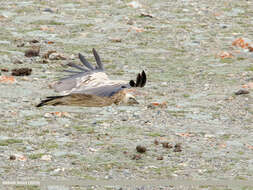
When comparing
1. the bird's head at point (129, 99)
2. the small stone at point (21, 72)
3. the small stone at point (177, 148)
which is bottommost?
the small stone at point (177, 148)

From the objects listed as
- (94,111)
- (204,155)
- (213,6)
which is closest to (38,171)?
(204,155)

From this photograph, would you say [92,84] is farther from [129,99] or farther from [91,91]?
[129,99]

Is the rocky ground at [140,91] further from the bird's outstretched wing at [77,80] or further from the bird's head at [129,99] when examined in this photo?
the bird's outstretched wing at [77,80]

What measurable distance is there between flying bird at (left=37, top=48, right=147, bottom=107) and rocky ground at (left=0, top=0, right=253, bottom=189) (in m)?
0.21

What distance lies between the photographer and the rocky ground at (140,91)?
824 centimetres

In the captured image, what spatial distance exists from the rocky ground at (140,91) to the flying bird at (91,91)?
21cm

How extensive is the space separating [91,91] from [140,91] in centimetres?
260

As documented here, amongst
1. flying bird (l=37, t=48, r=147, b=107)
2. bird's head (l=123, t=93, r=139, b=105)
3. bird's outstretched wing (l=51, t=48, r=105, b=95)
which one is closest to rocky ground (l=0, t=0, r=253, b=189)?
bird's head (l=123, t=93, r=139, b=105)

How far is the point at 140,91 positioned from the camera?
12453 millimetres

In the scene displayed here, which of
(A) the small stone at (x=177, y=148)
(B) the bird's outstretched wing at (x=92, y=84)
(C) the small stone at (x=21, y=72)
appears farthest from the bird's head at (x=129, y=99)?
(C) the small stone at (x=21, y=72)

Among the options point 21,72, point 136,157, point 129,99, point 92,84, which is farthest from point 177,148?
point 21,72

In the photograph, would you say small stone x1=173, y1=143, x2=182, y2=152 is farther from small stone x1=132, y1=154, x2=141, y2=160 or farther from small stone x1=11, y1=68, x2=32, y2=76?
small stone x1=11, y1=68, x2=32, y2=76

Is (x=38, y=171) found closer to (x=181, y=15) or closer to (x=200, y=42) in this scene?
(x=200, y=42)

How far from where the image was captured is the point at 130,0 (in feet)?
73.3
